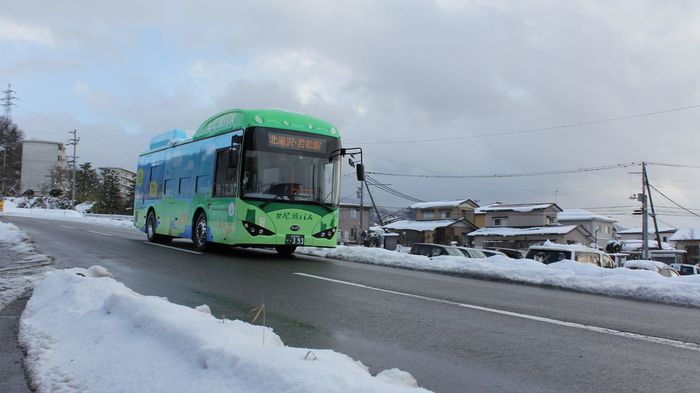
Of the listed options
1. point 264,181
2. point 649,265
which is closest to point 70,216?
point 264,181

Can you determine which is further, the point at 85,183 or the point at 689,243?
the point at 85,183

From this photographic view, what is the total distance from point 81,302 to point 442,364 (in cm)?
406

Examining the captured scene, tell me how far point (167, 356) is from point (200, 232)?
36.0ft

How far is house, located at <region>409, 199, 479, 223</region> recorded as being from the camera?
63875mm

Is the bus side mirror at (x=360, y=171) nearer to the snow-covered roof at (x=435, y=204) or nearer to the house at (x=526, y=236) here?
the house at (x=526, y=236)

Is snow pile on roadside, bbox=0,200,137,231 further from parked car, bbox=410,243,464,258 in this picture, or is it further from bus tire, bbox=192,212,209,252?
parked car, bbox=410,243,464,258

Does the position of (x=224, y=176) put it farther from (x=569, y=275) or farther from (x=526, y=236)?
(x=526, y=236)

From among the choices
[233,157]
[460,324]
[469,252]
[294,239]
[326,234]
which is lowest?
[460,324]

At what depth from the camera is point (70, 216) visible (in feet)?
153

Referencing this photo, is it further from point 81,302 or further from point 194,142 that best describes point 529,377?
point 194,142

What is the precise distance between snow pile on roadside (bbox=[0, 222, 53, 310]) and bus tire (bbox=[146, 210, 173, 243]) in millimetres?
3661

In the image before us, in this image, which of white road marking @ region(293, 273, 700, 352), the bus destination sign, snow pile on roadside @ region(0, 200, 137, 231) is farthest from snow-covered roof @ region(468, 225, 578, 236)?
white road marking @ region(293, 273, 700, 352)

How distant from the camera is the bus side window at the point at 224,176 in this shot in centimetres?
1259

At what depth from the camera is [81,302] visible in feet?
18.9
